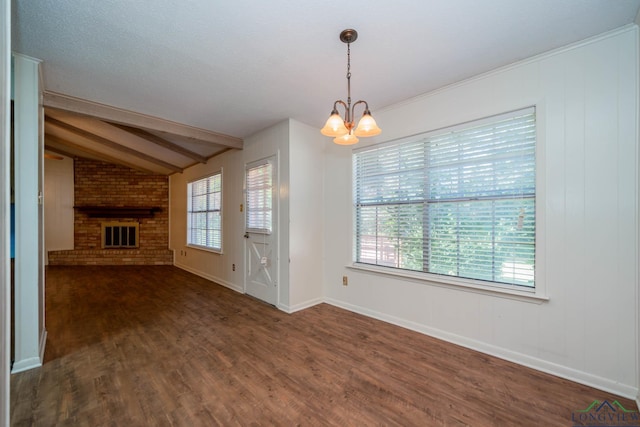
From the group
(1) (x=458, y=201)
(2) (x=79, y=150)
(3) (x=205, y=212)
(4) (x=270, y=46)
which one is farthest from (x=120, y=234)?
(1) (x=458, y=201)

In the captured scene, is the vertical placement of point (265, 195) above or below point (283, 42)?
below

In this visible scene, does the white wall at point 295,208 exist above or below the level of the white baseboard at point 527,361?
above

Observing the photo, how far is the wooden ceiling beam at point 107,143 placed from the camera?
4666 mm

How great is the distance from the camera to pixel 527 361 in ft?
7.35

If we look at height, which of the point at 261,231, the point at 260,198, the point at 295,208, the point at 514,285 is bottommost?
the point at 514,285

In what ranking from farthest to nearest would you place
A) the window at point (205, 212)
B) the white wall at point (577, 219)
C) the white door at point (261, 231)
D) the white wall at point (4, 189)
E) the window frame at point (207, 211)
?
the window at point (205, 212)
the window frame at point (207, 211)
the white door at point (261, 231)
the white wall at point (577, 219)
the white wall at point (4, 189)

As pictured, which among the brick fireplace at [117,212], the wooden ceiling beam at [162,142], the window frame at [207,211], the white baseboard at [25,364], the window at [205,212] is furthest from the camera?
the brick fireplace at [117,212]

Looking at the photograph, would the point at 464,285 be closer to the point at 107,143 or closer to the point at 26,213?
the point at 26,213

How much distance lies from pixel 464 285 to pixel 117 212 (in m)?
8.54

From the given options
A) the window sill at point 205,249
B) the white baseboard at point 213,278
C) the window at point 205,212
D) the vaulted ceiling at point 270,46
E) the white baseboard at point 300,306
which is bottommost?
the white baseboard at point 213,278

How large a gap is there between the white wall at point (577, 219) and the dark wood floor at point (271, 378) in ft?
0.75

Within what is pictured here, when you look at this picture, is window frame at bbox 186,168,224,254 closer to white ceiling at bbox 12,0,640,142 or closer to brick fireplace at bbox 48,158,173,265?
brick fireplace at bbox 48,158,173,265

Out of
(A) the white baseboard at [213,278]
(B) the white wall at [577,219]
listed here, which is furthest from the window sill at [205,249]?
(B) the white wall at [577,219]

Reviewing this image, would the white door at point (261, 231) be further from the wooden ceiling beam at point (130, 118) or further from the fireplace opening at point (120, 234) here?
the fireplace opening at point (120, 234)
